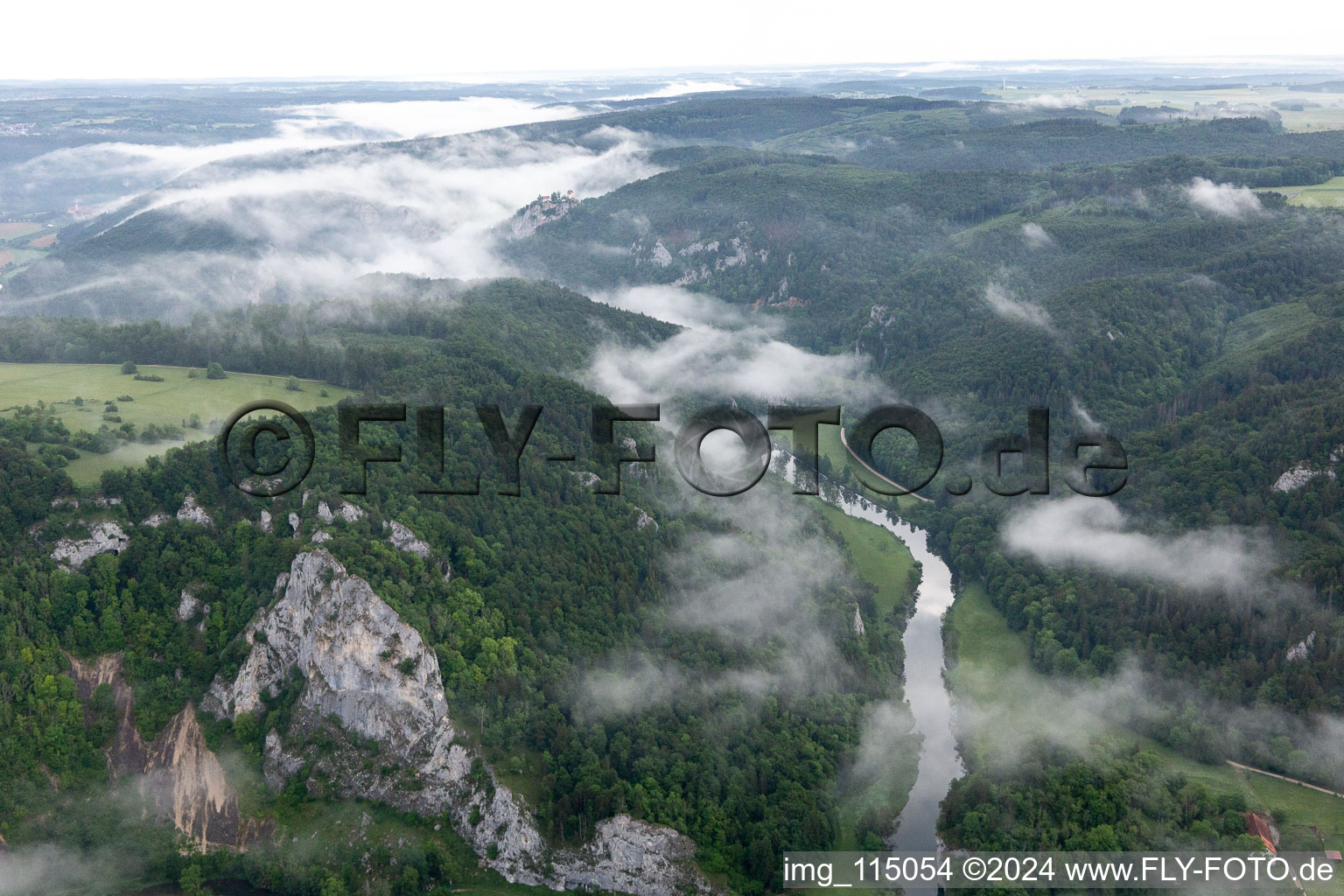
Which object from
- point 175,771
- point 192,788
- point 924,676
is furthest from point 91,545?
point 924,676

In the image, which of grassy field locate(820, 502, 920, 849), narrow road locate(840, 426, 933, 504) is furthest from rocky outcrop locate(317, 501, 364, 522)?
narrow road locate(840, 426, 933, 504)

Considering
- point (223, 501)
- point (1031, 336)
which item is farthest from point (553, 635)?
point (1031, 336)

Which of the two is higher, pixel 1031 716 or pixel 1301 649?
pixel 1301 649

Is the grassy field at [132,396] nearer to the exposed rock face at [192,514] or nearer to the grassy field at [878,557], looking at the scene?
the exposed rock face at [192,514]

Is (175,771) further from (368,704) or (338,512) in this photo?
(338,512)

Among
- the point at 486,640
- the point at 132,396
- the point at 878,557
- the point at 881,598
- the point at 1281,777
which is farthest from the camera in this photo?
the point at 878,557

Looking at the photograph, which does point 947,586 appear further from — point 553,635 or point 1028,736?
point 553,635
